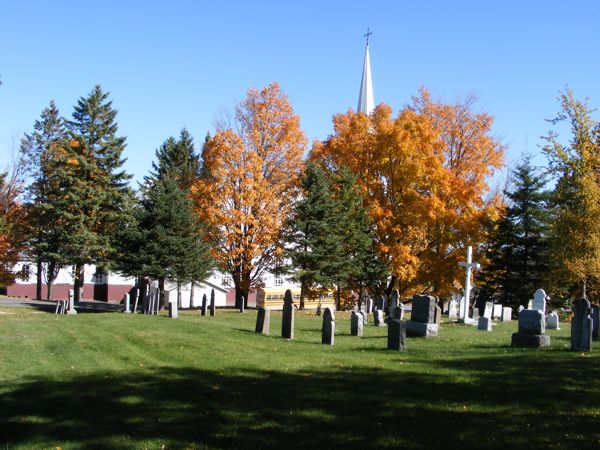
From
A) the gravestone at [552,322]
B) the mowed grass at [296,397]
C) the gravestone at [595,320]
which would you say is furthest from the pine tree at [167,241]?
the gravestone at [595,320]

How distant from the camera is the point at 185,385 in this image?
9938 millimetres

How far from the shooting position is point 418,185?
33906 millimetres

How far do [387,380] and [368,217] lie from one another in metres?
24.4

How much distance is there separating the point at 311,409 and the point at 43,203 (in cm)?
3563

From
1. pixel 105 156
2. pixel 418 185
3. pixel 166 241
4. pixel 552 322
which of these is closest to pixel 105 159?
pixel 105 156

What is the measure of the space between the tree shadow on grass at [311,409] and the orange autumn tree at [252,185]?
23.1m

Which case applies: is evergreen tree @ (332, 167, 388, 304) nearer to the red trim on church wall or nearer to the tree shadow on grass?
the tree shadow on grass

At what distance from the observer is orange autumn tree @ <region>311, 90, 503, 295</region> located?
109 ft

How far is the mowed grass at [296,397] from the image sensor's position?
279 inches

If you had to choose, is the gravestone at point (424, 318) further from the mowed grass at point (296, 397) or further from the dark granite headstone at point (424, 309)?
the mowed grass at point (296, 397)

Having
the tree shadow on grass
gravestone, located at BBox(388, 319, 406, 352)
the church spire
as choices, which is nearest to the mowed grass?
the tree shadow on grass

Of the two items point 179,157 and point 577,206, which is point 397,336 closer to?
point 577,206

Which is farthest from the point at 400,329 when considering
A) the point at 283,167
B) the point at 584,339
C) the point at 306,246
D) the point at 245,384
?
the point at 283,167

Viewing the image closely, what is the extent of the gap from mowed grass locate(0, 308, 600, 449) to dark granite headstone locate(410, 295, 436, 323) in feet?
8.80
